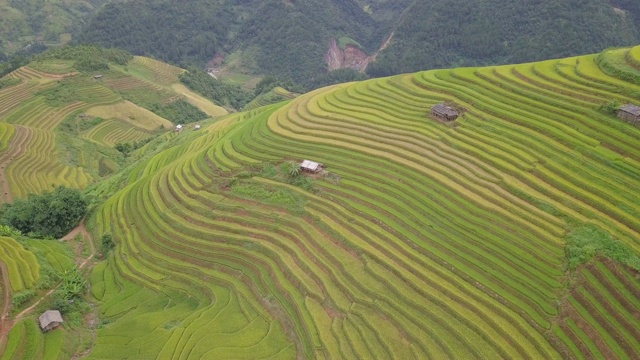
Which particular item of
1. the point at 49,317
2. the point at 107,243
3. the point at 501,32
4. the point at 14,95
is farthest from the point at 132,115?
the point at 501,32

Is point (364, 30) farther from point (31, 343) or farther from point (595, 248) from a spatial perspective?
point (31, 343)

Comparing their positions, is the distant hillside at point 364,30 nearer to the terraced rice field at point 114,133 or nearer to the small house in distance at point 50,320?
the terraced rice field at point 114,133

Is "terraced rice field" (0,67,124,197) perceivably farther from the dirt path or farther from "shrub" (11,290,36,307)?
"shrub" (11,290,36,307)

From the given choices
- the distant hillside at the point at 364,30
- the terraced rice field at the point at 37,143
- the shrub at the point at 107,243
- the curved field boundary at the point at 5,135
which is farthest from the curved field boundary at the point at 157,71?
the shrub at the point at 107,243

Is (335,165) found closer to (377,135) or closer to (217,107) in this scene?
(377,135)

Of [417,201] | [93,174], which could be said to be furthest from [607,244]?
[93,174]

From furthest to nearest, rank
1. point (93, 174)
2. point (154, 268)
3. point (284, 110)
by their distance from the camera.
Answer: point (93, 174), point (284, 110), point (154, 268)
